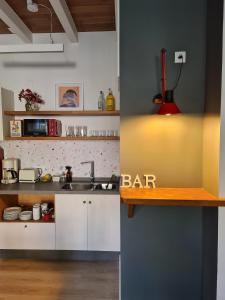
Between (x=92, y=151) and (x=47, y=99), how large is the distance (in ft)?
3.12

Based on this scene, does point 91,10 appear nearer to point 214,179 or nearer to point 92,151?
point 92,151

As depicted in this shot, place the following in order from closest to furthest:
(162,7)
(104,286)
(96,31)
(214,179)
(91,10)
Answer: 1. (214,179)
2. (162,7)
3. (104,286)
4. (91,10)
5. (96,31)

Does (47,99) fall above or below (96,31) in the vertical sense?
below

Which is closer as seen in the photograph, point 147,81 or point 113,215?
point 147,81

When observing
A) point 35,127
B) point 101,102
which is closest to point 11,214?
point 35,127

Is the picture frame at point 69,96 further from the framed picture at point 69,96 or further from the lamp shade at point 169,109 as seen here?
the lamp shade at point 169,109

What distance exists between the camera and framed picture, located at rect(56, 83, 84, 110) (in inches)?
126

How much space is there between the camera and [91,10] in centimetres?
262

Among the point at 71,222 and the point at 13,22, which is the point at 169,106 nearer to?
the point at 71,222

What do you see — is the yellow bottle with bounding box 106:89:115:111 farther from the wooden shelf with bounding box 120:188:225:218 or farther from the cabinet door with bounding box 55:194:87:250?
the wooden shelf with bounding box 120:188:225:218

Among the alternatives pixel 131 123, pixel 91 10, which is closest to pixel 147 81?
pixel 131 123

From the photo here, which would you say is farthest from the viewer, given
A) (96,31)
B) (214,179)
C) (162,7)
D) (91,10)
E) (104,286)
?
(96,31)

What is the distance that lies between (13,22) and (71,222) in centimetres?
235

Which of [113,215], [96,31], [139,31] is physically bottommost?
[113,215]
